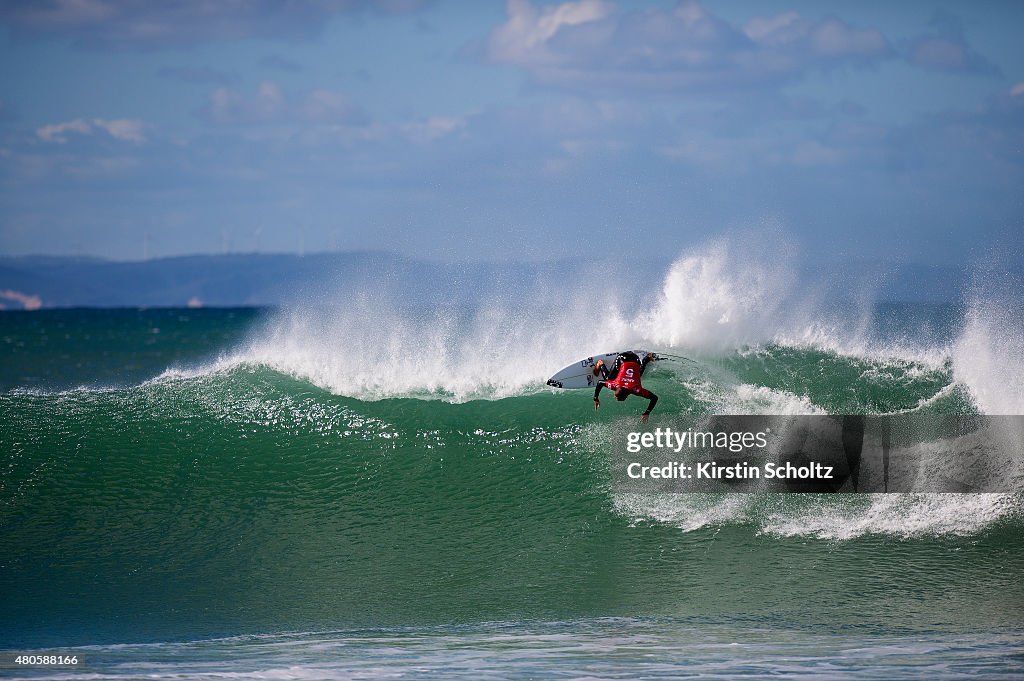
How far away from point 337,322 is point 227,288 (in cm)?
14975

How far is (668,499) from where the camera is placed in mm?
9242

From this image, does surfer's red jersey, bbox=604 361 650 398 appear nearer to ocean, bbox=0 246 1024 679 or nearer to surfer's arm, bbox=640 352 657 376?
surfer's arm, bbox=640 352 657 376

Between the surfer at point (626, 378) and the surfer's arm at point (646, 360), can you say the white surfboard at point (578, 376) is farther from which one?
the surfer at point (626, 378)

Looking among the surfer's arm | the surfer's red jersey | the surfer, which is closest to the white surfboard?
the surfer's arm

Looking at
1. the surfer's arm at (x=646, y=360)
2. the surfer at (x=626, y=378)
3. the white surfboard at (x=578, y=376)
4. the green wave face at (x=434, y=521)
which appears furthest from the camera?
the white surfboard at (x=578, y=376)

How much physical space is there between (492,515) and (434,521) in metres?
0.57

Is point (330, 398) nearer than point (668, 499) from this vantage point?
No

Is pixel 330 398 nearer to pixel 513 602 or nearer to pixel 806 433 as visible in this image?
pixel 513 602

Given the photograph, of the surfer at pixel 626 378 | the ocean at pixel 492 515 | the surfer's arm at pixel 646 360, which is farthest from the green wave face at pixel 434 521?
the surfer at pixel 626 378

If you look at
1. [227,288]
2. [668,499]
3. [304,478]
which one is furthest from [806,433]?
[227,288]

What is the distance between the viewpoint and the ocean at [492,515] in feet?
22.4

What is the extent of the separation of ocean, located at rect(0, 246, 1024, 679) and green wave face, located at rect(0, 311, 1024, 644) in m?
0.03

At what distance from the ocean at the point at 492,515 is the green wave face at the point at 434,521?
0.11 feet

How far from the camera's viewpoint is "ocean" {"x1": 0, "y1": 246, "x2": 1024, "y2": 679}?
682cm
